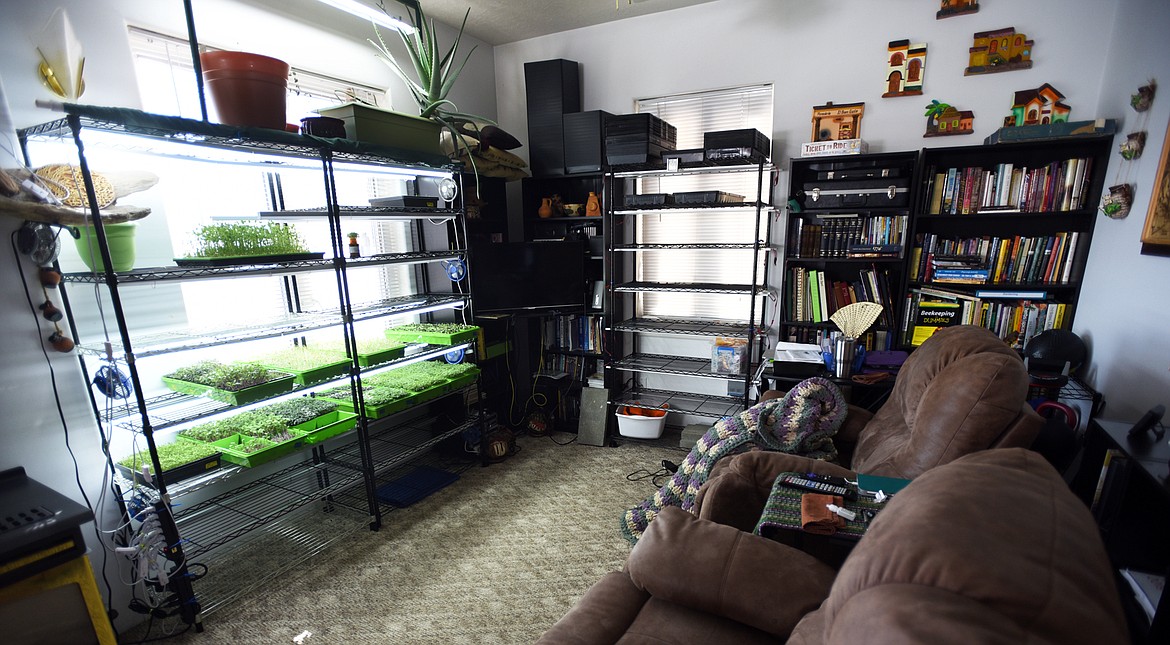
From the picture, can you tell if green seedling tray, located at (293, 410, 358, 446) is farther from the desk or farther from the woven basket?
the desk

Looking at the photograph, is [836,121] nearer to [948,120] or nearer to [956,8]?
[948,120]

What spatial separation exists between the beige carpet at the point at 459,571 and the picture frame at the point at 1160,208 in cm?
245

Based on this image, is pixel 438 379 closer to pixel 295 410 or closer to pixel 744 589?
pixel 295 410

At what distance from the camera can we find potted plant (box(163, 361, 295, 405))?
198 cm

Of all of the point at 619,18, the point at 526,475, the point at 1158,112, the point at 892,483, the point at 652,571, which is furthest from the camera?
the point at 619,18

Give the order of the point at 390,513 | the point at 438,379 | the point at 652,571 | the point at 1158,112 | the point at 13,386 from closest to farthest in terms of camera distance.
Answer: the point at 652,571, the point at 13,386, the point at 1158,112, the point at 390,513, the point at 438,379

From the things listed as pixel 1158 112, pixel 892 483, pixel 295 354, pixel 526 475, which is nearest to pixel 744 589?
pixel 892 483

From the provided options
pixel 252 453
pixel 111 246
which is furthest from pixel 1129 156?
pixel 111 246

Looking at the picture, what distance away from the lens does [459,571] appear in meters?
2.22

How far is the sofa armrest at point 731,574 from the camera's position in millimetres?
1151

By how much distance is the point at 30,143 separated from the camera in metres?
1.70

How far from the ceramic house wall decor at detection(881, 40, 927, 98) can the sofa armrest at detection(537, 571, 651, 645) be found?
3.12 meters

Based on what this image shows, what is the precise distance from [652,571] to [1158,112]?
2758 millimetres

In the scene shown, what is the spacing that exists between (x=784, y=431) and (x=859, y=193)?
5.39 ft
